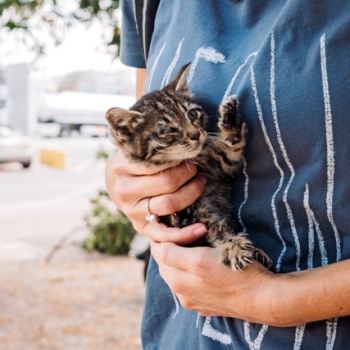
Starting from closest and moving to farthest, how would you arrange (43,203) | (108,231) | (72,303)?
(72,303) → (108,231) → (43,203)

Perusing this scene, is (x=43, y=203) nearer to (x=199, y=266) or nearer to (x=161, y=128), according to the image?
(x=161, y=128)

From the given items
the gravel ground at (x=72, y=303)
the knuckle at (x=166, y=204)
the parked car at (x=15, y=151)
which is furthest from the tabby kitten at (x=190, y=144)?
the parked car at (x=15, y=151)

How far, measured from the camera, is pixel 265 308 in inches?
48.2

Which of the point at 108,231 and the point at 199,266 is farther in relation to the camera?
the point at 108,231

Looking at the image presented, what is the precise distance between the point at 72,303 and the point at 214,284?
5.34 m

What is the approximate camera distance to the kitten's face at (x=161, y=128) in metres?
1.68

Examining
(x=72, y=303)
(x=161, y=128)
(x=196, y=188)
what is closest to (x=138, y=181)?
(x=196, y=188)

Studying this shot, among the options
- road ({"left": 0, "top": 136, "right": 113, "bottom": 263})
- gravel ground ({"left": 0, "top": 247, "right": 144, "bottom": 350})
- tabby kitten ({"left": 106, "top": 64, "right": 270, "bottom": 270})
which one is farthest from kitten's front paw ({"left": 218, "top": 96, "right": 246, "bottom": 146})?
road ({"left": 0, "top": 136, "right": 113, "bottom": 263})

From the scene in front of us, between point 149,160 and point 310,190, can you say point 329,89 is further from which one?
point 149,160

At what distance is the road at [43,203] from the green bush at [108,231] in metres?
0.78

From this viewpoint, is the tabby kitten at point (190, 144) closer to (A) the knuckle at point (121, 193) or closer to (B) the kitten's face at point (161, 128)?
(B) the kitten's face at point (161, 128)

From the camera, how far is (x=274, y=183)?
1307 mm

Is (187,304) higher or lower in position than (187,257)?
lower

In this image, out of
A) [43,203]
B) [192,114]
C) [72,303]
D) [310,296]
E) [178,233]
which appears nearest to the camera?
[310,296]
